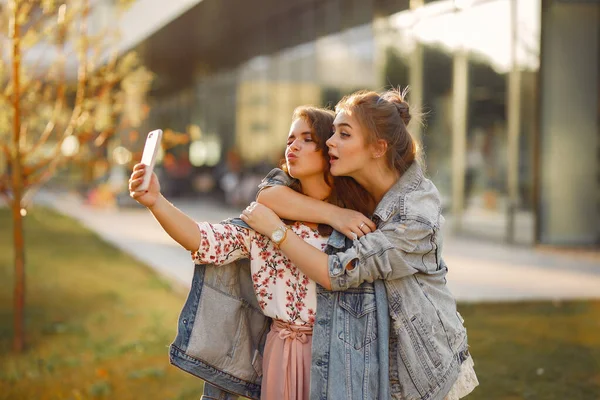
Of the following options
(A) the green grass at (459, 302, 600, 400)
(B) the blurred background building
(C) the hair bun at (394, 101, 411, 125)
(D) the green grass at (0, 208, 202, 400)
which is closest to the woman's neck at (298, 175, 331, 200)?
(C) the hair bun at (394, 101, 411, 125)

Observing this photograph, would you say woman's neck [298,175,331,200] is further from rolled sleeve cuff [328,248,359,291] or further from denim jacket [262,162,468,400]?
rolled sleeve cuff [328,248,359,291]

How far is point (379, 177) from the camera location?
9.53ft

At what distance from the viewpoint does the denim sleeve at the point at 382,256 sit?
8.71 feet

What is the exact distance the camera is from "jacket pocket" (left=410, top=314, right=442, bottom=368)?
107 inches

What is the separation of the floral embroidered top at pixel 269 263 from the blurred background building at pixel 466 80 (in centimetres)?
875

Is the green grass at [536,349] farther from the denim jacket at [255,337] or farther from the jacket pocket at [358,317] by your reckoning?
the jacket pocket at [358,317]

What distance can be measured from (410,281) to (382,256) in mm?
179

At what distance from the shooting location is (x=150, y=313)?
25.5 feet

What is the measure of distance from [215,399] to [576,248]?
10.2 metres

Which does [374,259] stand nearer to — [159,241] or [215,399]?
[215,399]

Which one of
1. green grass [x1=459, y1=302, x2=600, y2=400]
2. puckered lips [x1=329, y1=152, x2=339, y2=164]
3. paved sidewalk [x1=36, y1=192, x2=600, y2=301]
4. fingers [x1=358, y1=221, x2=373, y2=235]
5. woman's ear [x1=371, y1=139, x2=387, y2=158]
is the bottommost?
paved sidewalk [x1=36, y1=192, x2=600, y2=301]

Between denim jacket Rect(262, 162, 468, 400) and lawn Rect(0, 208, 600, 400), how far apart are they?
8.69 feet

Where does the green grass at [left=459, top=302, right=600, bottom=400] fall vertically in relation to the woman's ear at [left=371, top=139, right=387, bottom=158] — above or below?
below

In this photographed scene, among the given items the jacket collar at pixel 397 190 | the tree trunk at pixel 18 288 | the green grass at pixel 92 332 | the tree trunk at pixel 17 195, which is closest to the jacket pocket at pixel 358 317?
the jacket collar at pixel 397 190
